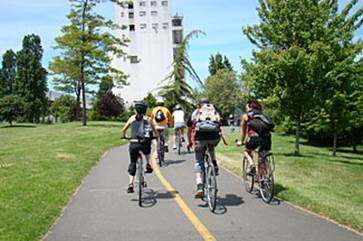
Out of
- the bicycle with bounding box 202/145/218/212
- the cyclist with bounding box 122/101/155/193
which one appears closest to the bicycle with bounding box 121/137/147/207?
the cyclist with bounding box 122/101/155/193

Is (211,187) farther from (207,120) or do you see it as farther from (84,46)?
(84,46)

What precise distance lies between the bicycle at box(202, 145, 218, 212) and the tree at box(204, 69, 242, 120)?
5593 centimetres

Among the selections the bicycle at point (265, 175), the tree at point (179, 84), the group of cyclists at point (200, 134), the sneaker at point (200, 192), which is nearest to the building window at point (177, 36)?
the tree at point (179, 84)

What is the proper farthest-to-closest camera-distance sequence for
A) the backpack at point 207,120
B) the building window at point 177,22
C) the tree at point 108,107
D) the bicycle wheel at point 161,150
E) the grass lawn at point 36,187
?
the building window at point 177,22, the tree at point 108,107, the bicycle wheel at point 161,150, the backpack at point 207,120, the grass lawn at point 36,187

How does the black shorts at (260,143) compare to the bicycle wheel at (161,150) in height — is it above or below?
above

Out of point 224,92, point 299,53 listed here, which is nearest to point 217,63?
point 224,92

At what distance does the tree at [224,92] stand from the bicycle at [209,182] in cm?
5593

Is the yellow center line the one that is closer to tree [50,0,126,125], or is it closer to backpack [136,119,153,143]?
backpack [136,119,153,143]

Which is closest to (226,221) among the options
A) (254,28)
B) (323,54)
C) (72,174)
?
(72,174)

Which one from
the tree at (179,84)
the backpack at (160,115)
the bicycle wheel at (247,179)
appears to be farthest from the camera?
the tree at (179,84)

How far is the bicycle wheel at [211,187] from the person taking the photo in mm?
7695

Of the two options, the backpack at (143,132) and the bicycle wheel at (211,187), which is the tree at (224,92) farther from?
the bicycle wheel at (211,187)

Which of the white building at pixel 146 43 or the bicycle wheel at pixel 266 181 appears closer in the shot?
the bicycle wheel at pixel 266 181

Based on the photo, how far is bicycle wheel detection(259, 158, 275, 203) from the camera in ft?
27.8
